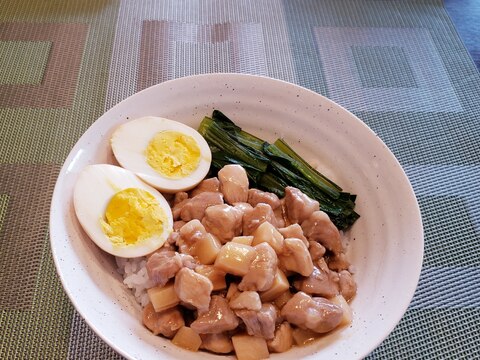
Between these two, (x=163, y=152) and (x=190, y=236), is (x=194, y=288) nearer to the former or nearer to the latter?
(x=190, y=236)

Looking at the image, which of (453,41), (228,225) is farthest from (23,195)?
(453,41)

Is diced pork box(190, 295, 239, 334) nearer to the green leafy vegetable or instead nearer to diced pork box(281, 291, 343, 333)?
diced pork box(281, 291, 343, 333)

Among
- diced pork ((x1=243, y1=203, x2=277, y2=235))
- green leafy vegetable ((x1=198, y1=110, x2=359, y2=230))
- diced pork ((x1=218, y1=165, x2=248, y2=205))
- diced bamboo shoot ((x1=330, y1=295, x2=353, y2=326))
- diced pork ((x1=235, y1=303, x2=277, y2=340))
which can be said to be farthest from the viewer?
green leafy vegetable ((x1=198, y1=110, x2=359, y2=230))

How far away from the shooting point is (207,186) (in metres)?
1.75

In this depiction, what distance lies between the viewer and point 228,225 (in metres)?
1.56

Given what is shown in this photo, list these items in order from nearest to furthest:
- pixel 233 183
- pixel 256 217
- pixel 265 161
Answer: pixel 256 217
pixel 233 183
pixel 265 161

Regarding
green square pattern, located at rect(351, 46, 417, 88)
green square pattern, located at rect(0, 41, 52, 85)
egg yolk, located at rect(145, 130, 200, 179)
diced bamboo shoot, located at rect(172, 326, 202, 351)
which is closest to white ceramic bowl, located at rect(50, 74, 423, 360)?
diced bamboo shoot, located at rect(172, 326, 202, 351)

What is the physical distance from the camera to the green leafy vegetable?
1.85 metres

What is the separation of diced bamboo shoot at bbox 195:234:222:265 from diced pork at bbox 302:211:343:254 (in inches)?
13.5

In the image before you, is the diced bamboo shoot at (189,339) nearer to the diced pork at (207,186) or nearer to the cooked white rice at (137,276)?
the cooked white rice at (137,276)

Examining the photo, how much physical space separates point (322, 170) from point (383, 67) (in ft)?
4.03

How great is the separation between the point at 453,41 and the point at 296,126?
5.92 feet

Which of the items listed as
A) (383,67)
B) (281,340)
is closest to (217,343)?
(281,340)

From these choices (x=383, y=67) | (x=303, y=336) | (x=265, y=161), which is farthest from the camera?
(x=383, y=67)
